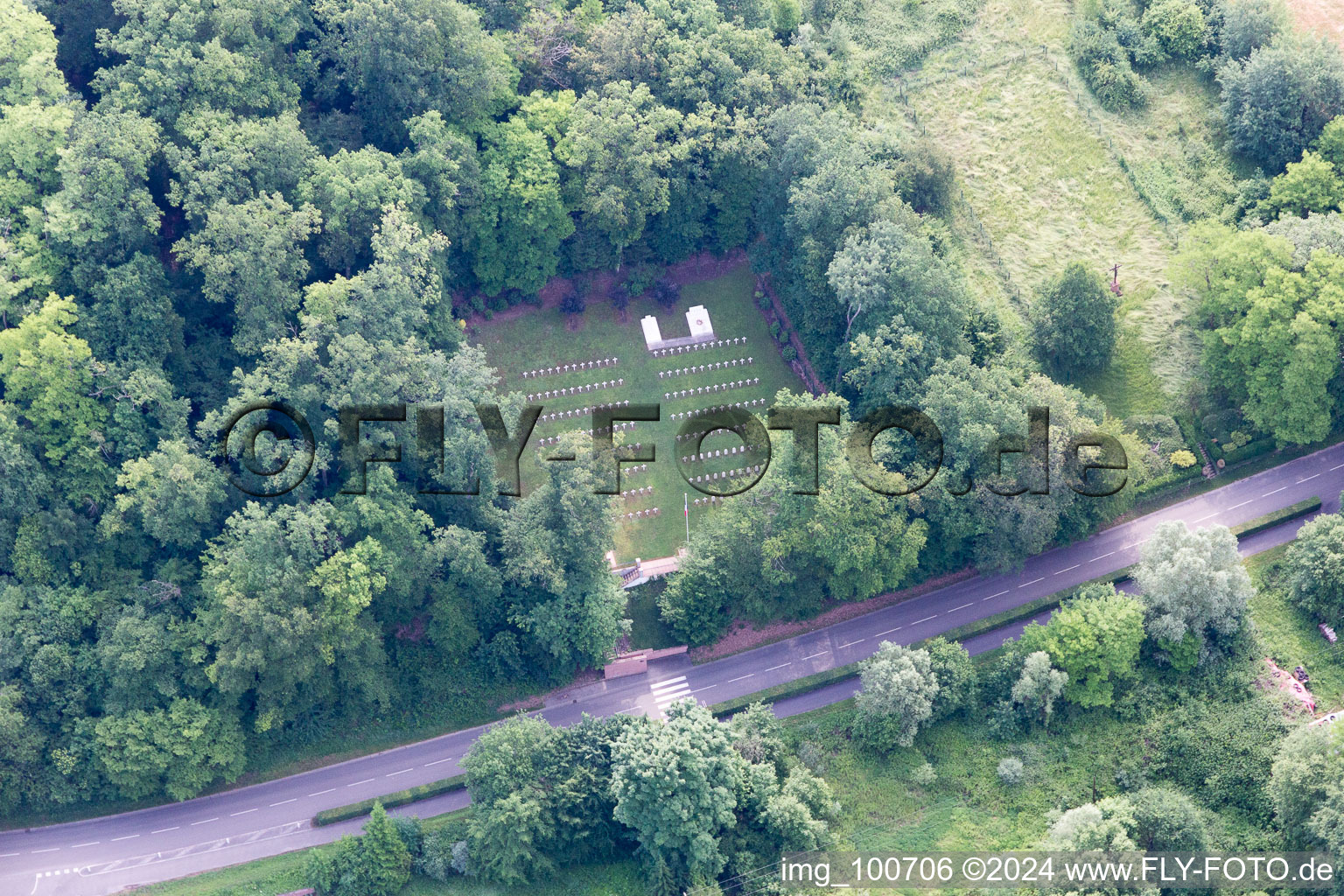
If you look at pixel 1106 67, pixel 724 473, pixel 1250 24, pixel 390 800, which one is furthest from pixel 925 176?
pixel 390 800

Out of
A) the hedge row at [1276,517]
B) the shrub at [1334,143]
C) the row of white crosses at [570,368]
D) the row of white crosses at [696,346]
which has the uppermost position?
the shrub at [1334,143]

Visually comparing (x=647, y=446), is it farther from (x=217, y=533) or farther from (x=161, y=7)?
(x=161, y=7)

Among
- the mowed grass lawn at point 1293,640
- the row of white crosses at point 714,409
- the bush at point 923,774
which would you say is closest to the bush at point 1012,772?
the bush at point 923,774

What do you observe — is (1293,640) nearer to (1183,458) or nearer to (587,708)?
→ (1183,458)

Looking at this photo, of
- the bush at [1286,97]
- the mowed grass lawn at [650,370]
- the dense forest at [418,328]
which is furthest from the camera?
the bush at [1286,97]

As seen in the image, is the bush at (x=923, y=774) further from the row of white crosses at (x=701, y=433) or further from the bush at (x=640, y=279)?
the bush at (x=640, y=279)

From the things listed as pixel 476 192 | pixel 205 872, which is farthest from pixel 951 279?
pixel 205 872
